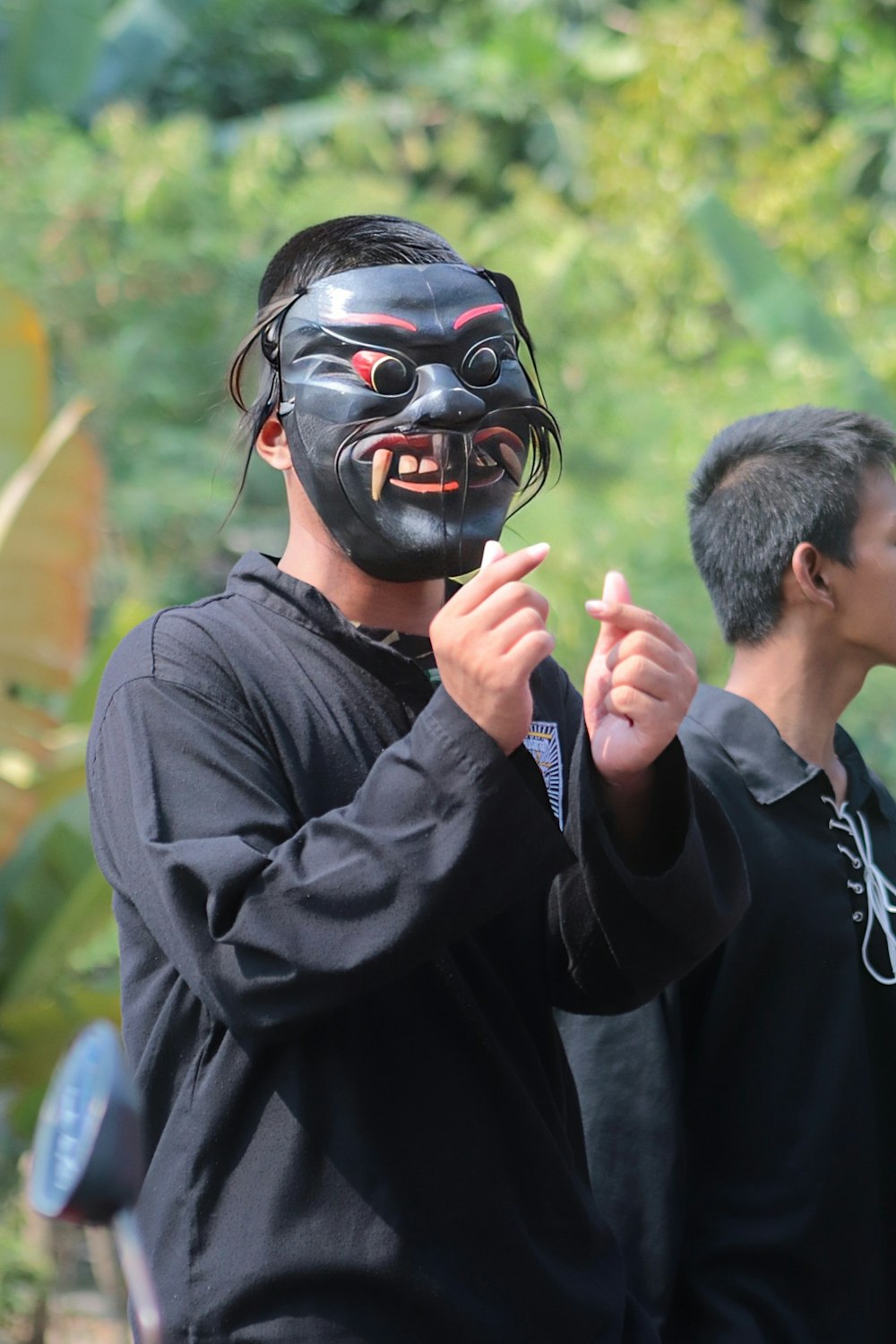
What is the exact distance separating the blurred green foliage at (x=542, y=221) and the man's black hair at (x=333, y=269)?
14.6ft

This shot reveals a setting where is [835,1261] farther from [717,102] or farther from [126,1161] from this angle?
[717,102]

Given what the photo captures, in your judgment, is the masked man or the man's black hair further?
the man's black hair

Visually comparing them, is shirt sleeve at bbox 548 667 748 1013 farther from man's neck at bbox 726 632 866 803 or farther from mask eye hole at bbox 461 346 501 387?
man's neck at bbox 726 632 866 803

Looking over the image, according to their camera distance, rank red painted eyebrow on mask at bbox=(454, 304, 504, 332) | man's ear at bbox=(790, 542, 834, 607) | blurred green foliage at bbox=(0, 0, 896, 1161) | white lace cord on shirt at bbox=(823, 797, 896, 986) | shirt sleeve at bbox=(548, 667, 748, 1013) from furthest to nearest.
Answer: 1. blurred green foliage at bbox=(0, 0, 896, 1161)
2. man's ear at bbox=(790, 542, 834, 607)
3. white lace cord on shirt at bbox=(823, 797, 896, 986)
4. red painted eyebrow on mask at bbox=(454, 304, 504, 332)
5. shirt sleeve at bbox=(548, 667, 748, 1013)

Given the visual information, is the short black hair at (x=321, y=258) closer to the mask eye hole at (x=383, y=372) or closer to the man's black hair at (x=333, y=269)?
the man's black hair at (x=333, y=269)

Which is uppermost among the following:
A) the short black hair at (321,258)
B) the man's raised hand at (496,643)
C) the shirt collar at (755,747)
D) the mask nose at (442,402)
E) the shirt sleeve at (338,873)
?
the short black hair at (321,258)

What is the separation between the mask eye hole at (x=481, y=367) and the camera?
78.7 inches

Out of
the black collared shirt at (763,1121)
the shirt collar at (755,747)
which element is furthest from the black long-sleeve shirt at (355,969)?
the shirt collar at (755,747)

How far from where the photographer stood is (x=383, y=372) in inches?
77.2

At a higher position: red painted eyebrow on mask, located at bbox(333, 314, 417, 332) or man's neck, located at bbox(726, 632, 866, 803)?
red painted eyebrow on mask, located at bbox(333, 314, 417, 332)

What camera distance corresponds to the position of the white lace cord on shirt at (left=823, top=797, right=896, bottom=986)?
2631mm

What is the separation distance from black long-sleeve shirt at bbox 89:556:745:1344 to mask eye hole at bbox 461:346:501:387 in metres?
0.31

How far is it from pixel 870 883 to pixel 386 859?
4.14ft

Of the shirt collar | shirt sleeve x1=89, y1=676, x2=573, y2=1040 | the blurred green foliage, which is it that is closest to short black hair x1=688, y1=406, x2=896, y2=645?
the shirt collar
